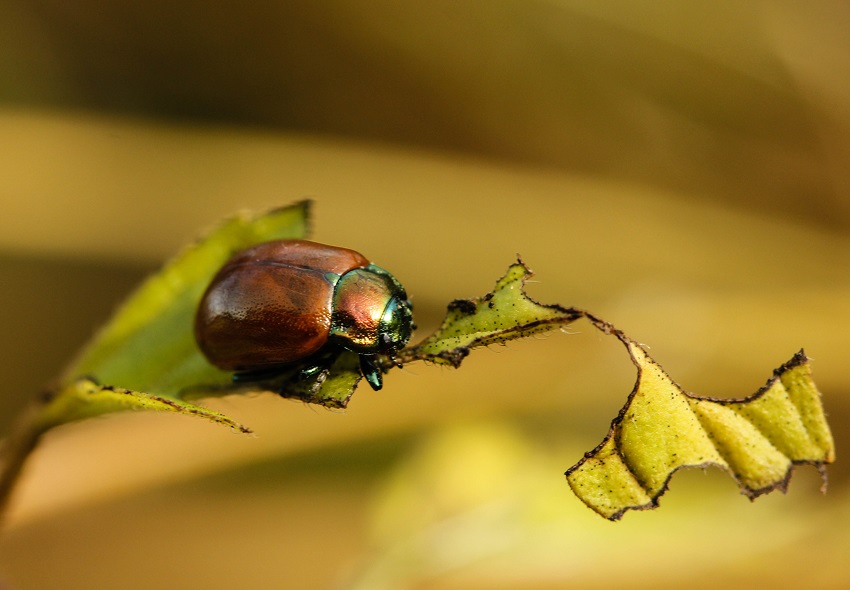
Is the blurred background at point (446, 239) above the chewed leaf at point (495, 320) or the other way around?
above

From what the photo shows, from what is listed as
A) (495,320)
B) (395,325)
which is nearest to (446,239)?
(395,325)

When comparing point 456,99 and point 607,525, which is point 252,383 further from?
point 456,99

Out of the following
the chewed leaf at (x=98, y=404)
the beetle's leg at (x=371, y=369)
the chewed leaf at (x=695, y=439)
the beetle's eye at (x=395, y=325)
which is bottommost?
the chewed leaf at (x=695, y=439)

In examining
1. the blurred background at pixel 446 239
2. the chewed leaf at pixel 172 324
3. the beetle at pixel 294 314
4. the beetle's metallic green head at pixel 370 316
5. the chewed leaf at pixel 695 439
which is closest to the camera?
the chewed leaf at pixel 695 439

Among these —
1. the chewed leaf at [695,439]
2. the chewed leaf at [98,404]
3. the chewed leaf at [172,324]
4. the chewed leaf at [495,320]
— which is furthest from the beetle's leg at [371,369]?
the chewed leaf at [695,439]

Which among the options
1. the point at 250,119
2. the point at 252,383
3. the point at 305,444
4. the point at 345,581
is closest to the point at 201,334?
the point at 252,383

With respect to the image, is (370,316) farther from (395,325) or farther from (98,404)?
(98,404)

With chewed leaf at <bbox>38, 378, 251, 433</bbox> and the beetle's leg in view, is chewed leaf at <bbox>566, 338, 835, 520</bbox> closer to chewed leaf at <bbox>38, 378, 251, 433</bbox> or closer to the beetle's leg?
chewed leaf at <bbox>38, 378, 251, 433</bbox>

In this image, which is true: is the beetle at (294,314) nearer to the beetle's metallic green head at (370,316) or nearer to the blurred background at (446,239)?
the beetle's metallic green head at (370,316)
